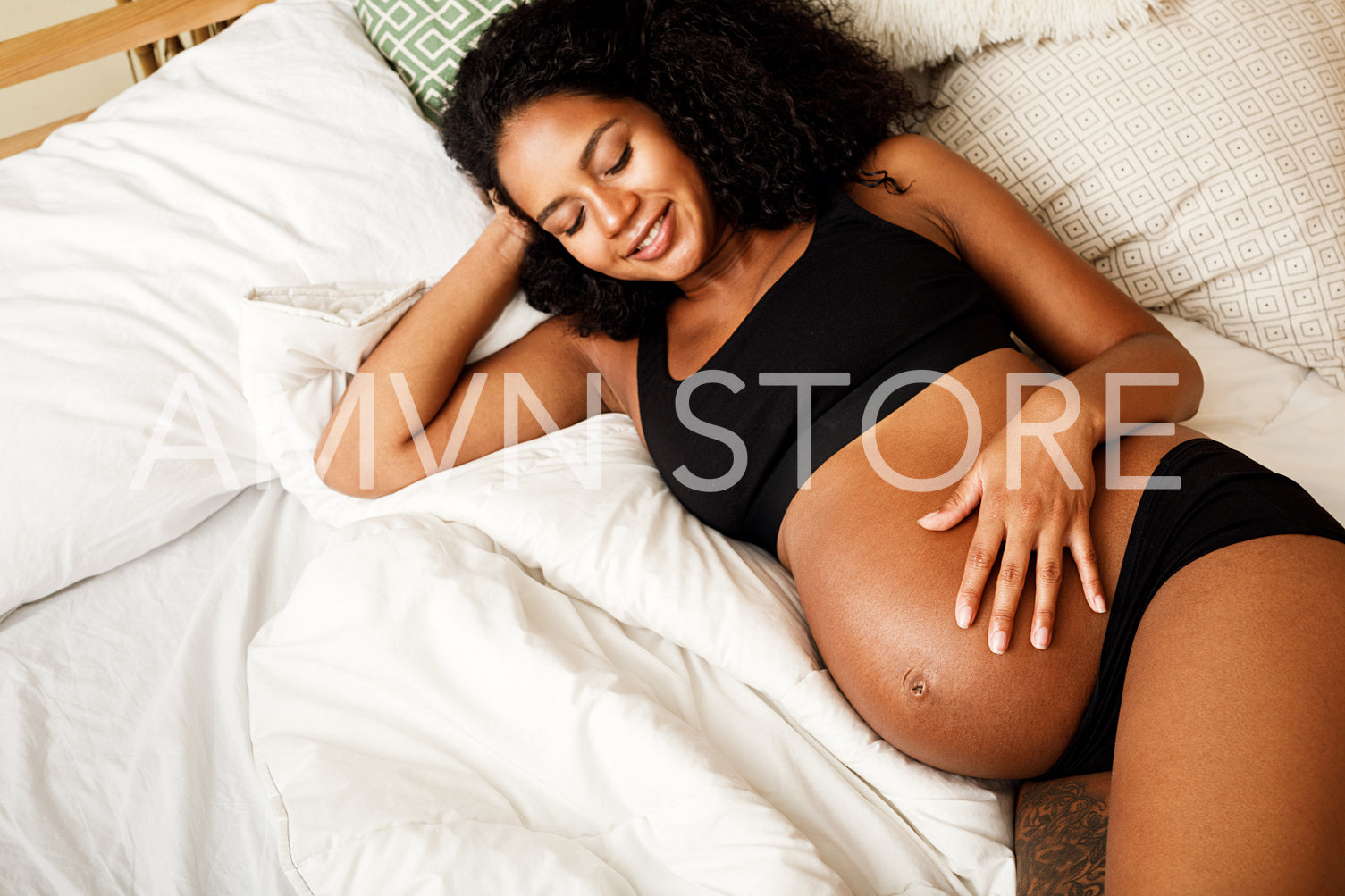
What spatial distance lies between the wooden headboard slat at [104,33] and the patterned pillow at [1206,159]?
57.6 inches

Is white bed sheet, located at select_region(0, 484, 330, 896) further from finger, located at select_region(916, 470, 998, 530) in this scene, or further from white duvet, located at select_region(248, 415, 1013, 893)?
finger, located at select_region(916, 470, 998, 530)

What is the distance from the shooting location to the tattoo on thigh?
2.89 feet

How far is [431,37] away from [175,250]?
0.55 meters

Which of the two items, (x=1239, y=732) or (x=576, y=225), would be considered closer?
(x=1239, y=732)

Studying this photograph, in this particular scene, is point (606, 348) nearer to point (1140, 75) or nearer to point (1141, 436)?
point (1141, 436)

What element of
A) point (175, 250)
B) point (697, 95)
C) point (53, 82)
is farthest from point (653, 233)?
point (53, 82)

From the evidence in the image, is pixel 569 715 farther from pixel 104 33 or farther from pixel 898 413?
pixel 104 33

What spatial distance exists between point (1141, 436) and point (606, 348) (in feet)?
2.58

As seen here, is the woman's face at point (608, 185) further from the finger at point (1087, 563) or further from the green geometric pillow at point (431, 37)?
the finger at point (1087, 563)

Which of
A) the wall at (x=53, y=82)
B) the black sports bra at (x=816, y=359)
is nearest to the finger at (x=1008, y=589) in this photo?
the black sports bra at (x=816, y=359)

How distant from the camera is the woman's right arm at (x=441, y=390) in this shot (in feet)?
4.43

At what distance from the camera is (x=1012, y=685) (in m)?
0.94

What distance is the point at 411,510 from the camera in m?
1.28

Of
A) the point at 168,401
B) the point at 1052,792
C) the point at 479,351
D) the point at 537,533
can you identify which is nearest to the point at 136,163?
the point at 168,401
